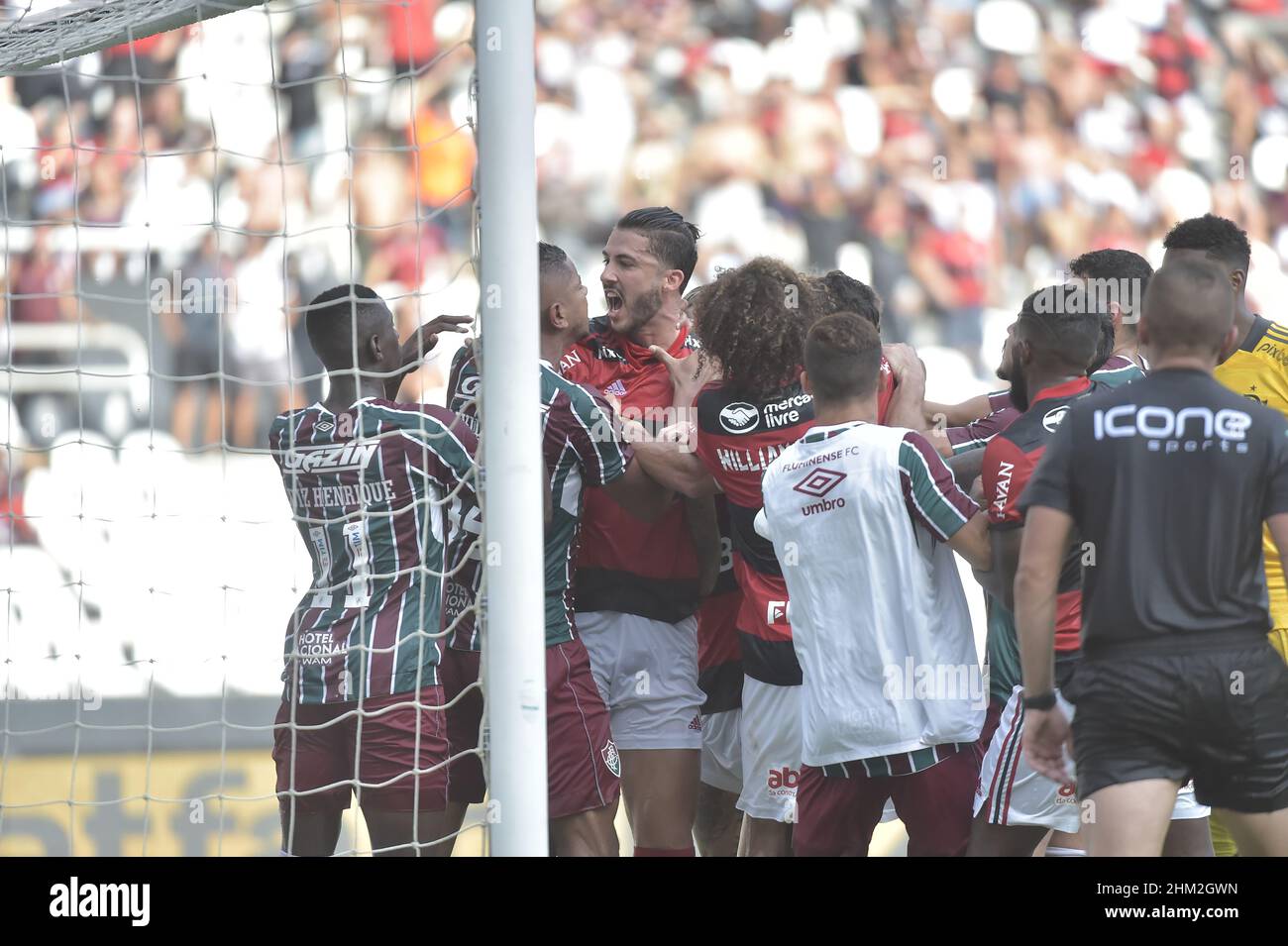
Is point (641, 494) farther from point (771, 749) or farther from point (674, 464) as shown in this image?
point (771, 749)

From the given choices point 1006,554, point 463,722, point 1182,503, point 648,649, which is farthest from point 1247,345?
point 463,722

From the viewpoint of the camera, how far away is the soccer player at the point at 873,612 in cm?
297

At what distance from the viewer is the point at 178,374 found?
22.4 ft

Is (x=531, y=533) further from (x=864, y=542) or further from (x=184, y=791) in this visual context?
(x=184, y=791)

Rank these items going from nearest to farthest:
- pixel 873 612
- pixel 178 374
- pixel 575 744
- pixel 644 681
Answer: pixel 873 612
pixel 575 744
pixel 644 681
pixel 178 374

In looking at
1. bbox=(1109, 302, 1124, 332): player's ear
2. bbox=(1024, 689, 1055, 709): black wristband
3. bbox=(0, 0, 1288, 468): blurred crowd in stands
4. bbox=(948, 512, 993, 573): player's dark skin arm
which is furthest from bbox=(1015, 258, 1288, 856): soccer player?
bbox=(0, 0, 1288, 468): blurred crowd in stands

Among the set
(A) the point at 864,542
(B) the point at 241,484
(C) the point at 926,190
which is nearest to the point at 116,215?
(B) the point at 241,484

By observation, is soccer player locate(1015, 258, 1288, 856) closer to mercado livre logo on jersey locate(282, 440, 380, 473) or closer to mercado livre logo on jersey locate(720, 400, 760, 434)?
mercado livre logo on jersey locate(720, 400, 760, 434)

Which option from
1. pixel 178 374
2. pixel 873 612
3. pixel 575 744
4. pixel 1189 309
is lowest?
pixel 575 744

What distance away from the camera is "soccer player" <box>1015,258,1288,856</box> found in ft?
7.88

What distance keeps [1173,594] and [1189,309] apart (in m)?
0.48

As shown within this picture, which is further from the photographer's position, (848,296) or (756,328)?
(848,296)

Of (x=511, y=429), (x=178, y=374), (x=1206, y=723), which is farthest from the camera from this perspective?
(x=178, y=374)
